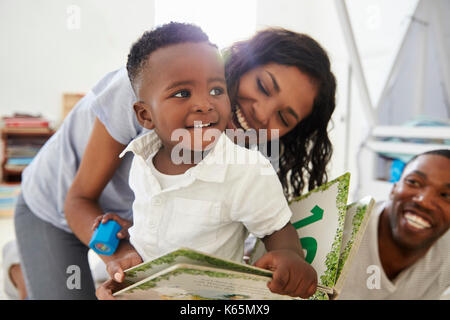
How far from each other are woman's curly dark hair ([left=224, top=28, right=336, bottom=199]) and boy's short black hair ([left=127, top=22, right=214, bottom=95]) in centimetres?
7

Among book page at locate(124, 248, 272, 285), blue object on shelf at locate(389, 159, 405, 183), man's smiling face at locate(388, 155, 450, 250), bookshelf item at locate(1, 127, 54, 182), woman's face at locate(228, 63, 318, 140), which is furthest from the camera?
bookshelf item at locate(1, 127, 54, 182)

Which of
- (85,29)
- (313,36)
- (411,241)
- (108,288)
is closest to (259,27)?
(313,36)

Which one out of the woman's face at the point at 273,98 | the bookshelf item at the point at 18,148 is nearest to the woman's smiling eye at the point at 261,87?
the woman's face at the point at 273,98

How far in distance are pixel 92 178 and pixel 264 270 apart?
0.94 feet

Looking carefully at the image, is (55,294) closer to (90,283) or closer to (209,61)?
(90,283)

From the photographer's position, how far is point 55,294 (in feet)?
2.04

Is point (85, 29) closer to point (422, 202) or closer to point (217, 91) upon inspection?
point (217, 91)

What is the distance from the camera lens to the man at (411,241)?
0.49 m

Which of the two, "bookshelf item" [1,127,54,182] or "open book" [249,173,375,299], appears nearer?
"open book" [249,173,375,299]

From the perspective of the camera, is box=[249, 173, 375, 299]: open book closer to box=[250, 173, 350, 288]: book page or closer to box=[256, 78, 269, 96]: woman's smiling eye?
box=[250, 173, 350, 288]: book page

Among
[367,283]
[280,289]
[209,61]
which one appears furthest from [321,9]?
[367,283]

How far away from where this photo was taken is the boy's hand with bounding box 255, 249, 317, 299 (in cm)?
28

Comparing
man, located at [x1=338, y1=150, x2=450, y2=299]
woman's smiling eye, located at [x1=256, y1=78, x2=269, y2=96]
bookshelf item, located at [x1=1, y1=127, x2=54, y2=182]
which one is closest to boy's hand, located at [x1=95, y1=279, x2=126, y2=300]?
woman's smiling eye, located at [x1=256, y1=78, x2=269, y2=96]

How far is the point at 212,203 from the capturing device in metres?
0.31
